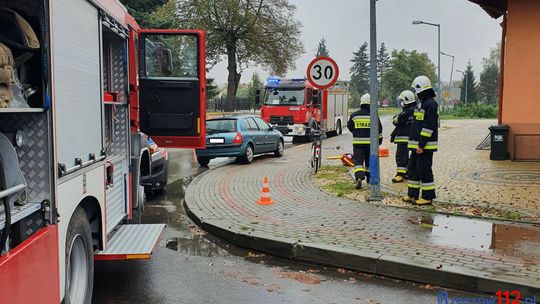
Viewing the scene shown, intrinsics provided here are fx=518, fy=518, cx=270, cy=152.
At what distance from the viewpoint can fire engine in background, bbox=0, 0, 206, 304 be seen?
2811 mm

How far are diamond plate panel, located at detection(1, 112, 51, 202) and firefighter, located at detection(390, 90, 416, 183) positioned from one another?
26.7ft

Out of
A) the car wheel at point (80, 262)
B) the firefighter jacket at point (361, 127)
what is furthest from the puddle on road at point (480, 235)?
the car wheel at point (80, 262)

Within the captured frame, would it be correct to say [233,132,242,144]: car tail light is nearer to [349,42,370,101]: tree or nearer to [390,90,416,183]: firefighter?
[390,90,416,183]: firefighter

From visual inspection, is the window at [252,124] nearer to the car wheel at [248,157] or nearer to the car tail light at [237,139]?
the car wheel at [248,157]

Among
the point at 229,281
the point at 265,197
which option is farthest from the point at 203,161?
the point at 229,281

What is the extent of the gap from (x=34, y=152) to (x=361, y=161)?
765 centimetres

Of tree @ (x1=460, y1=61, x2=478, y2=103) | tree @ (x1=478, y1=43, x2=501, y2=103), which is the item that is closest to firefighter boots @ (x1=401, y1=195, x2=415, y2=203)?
tree @ (x1=460, y1=61, x2=478, y2=103)

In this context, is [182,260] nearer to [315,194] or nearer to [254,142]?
[315,194]

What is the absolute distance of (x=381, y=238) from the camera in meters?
6.25

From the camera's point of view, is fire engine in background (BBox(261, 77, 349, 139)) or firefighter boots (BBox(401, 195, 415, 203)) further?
fire engine in background (BBox(261, 77, 349, 139))

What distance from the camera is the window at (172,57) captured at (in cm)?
654

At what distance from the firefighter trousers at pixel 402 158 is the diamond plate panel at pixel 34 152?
27.8 ft

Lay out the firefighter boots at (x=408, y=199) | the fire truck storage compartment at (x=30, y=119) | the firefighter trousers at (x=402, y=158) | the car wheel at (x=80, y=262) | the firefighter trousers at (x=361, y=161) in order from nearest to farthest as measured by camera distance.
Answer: the fire truck storage compartment at (x=30, y=119), the car wheel at (x=80, y=262), the firefighter boots at (x=408, y=199), the firefighter trousers at (x=361, y=161), the firefighter trousers at (x=402, y=158)

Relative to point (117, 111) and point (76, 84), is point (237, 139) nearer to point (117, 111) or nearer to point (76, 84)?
point (117, 111)
